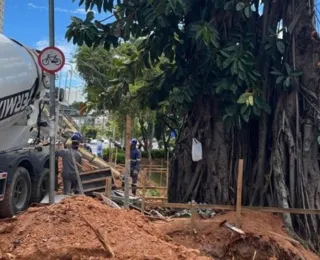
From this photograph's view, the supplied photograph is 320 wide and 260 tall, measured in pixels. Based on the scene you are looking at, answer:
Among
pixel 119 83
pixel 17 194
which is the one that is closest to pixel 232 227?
pixel 17 194

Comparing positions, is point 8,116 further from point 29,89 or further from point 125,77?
point 125,77

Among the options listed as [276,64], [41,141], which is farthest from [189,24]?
[41,141]

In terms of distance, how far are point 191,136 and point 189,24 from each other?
2122 mm

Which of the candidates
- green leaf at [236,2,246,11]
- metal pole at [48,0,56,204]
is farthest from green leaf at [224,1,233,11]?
metal pole at [48,0,56,204]

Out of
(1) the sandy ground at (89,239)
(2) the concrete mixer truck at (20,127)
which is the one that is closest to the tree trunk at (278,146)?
(1) the sandy ground at (89,239)

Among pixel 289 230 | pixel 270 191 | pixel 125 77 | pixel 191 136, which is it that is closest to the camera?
pixel 289 230

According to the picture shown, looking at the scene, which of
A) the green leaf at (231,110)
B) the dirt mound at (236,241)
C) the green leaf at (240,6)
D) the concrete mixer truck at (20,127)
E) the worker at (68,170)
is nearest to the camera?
the dirt mound at (236,241)

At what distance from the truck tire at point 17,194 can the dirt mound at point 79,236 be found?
114 inches

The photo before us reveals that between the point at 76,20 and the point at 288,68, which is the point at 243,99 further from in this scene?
the point at 76,20

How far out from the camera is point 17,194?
955 centimetres

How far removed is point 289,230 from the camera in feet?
27.6

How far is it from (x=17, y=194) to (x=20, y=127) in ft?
4.58

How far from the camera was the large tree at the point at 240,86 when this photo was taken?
864cm

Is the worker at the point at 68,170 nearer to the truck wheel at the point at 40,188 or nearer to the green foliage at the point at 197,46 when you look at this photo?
the truck wheel at the point at 40,188
